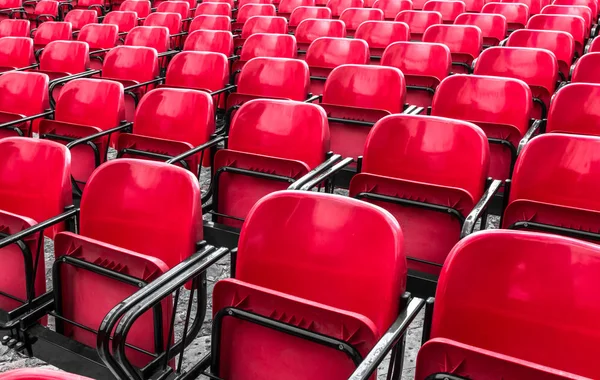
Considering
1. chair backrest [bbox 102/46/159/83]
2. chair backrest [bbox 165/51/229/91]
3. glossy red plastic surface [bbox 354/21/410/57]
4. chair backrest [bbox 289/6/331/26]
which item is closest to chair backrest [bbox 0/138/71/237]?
chair backrest [bbox 165/51/229/91]

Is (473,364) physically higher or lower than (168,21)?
lower

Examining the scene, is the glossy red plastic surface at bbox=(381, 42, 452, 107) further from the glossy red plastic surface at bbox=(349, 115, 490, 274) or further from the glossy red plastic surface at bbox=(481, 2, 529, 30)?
the glossy red plastic surface at bbox=(481, 2, 529, 30)

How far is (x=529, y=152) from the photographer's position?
1917 millimetres

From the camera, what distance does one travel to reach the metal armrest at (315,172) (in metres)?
1.96

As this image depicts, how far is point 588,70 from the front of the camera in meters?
3.06

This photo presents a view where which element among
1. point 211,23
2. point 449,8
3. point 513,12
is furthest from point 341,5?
point 513,12

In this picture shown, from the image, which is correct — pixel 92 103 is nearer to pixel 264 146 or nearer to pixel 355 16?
pixel 264 146

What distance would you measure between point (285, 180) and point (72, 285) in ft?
2.73

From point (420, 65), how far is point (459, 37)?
73 centimetres

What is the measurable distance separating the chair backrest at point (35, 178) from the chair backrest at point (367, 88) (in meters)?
1.44

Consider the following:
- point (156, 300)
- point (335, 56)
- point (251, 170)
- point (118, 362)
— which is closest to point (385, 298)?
point (156, 300)

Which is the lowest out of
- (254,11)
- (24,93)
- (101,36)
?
(24,93)

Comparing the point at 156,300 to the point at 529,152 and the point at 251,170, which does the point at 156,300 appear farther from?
the point at 529,152

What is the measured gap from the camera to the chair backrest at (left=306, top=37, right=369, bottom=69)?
3.69 m
